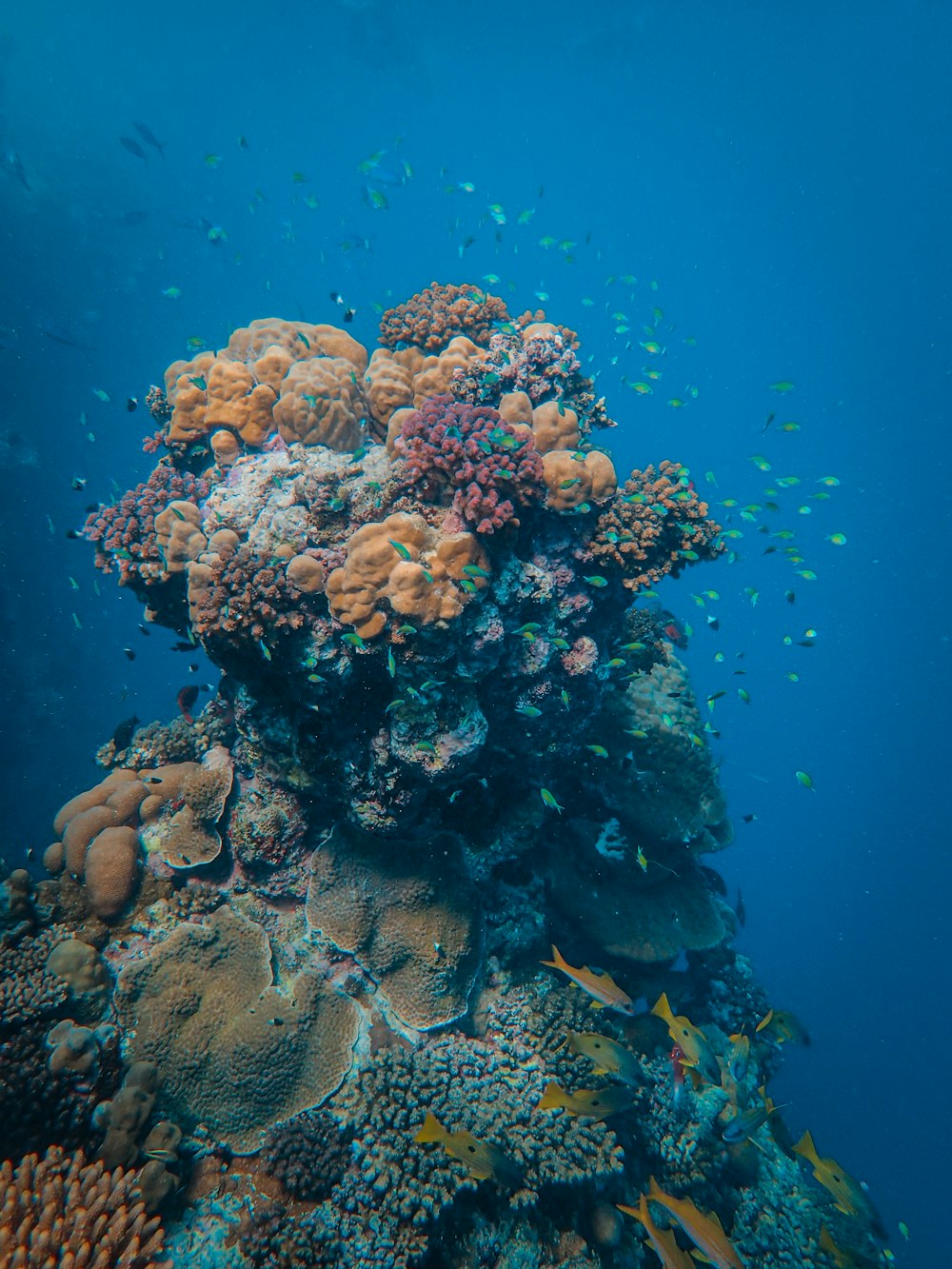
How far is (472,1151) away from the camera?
195 inches

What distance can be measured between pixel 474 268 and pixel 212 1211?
12740 centimetres

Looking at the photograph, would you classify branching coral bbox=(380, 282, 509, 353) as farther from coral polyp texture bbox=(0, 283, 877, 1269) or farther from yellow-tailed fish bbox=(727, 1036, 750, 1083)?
yellow-tailed fish bbox=(727, 1036, 750, 1083)

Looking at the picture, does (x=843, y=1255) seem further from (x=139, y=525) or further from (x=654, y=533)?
(x=139, y=525)

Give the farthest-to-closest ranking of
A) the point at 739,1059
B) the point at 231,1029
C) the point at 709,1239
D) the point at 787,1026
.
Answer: the point at 787,1026 < the point at 739,1059 < the point at 231,1029 < the point at 709,1239

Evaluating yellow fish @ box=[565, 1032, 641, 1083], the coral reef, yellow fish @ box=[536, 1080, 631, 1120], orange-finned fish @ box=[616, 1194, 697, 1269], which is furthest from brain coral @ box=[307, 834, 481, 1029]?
orange-finned fish @ box=[616, 1194, 697, 1269]

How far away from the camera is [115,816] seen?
7.00 meters

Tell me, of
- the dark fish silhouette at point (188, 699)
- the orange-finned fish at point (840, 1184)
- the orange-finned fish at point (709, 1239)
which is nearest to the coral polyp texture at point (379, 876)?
the orange-finned fish at point (840, 1184)

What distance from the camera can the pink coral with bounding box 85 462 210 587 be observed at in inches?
291

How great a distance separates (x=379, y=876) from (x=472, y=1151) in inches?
103

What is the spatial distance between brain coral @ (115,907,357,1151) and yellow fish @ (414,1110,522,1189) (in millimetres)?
1461

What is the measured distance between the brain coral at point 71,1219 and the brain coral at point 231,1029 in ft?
3.20

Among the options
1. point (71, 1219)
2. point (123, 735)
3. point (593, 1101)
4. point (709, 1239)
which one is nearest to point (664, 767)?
point (593, 1101)

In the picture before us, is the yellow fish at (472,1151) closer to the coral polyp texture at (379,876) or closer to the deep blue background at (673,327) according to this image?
the coral polyp texture at (379,876)

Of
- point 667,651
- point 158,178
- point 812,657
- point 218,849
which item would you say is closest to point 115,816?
point 218,849
